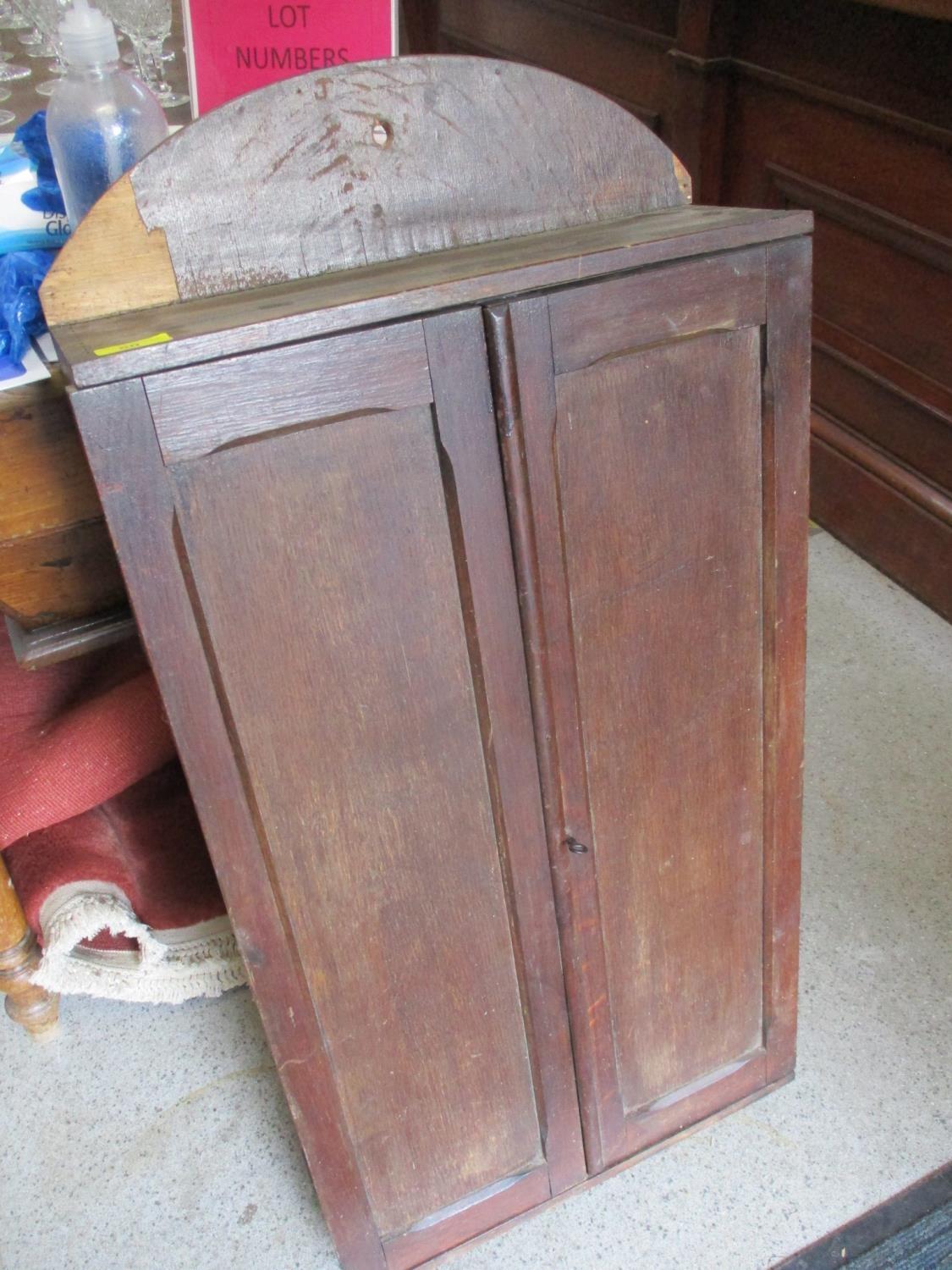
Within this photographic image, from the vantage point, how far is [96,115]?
1076mm

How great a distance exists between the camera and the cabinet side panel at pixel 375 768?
0.86 metres

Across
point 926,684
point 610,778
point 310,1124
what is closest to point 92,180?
point 610,778

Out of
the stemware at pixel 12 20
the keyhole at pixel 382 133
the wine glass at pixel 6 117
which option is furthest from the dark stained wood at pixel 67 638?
the stemware at pixel 12 20

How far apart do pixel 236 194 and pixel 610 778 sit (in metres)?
0.60

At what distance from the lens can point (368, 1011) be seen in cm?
107

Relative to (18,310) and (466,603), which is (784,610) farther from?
(18,310)

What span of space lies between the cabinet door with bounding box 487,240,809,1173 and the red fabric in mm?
574

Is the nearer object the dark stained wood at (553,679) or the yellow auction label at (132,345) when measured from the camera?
the yellow auction label at (132,345)

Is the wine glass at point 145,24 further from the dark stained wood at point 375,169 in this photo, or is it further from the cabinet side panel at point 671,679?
the cabinet side panel at point 671,679

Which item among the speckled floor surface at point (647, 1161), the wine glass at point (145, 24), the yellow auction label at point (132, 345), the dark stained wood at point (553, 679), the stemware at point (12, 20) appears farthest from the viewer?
the stemware at point (12, 20)

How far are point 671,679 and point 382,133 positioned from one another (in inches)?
20.9

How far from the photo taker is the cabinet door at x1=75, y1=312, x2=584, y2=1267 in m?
0.82

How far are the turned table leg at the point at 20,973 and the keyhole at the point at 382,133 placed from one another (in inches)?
39.9

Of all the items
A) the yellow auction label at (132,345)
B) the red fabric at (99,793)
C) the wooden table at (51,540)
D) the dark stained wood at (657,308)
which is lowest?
the red fabric at (99,793)
